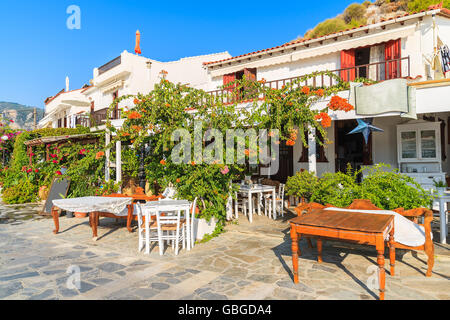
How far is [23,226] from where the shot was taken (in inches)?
295

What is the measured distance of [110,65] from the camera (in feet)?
63.3

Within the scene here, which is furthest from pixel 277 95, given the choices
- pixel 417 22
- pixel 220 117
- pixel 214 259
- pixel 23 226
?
pixel 23 226

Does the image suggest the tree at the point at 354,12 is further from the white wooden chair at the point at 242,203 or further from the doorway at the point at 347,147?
the white wooden chair at the point at 242,203

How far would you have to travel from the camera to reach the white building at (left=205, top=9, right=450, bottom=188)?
28.2 feet

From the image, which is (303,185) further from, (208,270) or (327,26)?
(327,26)

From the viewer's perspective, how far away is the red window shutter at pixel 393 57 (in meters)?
8.95

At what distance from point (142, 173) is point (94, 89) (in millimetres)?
15497

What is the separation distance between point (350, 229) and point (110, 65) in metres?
19.9

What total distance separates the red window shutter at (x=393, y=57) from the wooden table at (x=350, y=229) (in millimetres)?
7015

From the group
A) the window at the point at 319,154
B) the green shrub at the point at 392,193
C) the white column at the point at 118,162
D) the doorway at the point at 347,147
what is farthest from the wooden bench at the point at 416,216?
the white column at the point at 118,162

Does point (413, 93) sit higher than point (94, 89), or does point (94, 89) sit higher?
point (94, 89)

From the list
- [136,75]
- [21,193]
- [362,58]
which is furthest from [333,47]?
[21,193]

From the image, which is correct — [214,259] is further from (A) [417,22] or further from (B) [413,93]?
(A) [417,22]
